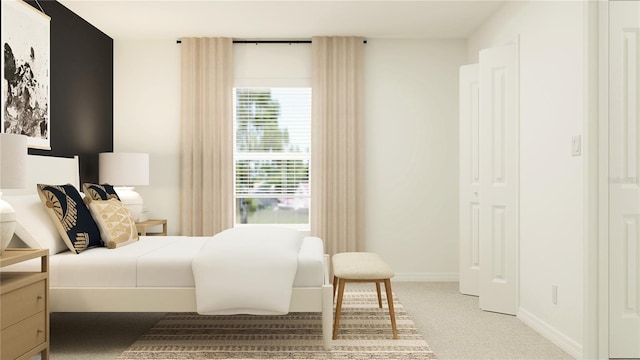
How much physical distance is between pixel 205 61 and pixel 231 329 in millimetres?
2938

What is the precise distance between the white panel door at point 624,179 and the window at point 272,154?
9.91 ft

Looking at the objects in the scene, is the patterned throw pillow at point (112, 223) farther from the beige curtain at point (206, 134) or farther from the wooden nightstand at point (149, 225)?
the beige curtain at point (206, 134)

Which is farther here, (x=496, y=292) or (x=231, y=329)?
(x=496, y=292)

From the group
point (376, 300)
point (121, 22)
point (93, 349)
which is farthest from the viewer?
point (121, 22)

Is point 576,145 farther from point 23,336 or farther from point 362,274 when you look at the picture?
point 23,336

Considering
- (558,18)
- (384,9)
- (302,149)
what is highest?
(384,9)

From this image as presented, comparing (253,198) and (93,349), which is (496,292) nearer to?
(253,198)

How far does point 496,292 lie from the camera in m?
3.75

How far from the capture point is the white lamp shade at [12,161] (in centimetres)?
232

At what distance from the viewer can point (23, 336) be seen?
2340mm

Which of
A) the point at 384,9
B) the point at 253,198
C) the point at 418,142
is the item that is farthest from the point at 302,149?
the point at 384,9

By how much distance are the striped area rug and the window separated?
167 cm

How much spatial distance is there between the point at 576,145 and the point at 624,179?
33cm

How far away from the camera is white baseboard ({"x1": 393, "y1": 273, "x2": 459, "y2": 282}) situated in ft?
16.2
